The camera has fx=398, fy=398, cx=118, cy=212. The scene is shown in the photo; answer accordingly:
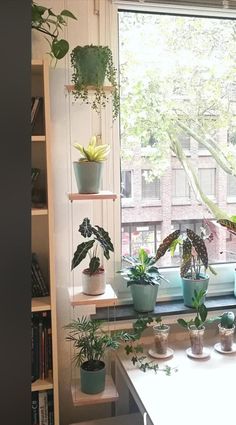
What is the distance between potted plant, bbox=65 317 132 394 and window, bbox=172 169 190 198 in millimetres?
808

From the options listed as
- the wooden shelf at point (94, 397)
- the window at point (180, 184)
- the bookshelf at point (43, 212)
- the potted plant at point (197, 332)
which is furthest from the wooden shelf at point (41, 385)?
the window at point (180, 184)

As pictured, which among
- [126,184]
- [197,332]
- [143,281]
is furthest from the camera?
[126,184]

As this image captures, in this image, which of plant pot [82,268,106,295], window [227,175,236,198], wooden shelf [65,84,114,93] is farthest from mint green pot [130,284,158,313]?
wooden shelf [65,84,114,93]

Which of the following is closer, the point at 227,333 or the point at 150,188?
the point at 227,333

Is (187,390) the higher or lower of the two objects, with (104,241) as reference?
lower

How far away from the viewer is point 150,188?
83.0 inches

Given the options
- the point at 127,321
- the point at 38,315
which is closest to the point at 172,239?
the point at 127,321

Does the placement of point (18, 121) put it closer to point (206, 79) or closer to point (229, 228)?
point (229, 228)

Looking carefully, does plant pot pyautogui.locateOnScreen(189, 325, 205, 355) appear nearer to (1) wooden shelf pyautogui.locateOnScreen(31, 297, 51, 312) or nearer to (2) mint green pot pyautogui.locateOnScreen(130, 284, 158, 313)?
(2) mint green pot pyautogui.locateOnScreen(130, 284, 158, 313)

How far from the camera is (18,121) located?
0.44m

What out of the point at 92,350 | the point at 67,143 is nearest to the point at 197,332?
the point at 92,350

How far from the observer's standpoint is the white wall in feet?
5.89

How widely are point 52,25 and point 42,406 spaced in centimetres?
163

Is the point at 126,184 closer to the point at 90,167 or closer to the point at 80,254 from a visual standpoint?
the point at 90,167
